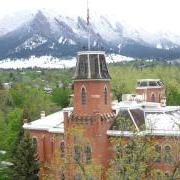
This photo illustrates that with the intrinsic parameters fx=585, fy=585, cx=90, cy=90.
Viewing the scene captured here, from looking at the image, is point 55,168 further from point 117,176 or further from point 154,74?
point 154,74

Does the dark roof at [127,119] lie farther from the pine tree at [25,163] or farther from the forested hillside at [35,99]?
the forested hillside at [35,99]

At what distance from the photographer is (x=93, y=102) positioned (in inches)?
1925

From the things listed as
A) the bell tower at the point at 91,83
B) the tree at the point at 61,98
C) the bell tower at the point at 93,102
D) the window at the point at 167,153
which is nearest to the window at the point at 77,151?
the bell tower at the point at 93,102

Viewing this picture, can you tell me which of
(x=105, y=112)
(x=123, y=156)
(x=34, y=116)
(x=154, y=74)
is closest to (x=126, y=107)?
(x=105, y=112)

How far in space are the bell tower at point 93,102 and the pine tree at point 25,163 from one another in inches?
214

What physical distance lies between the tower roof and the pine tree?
27.1 ft

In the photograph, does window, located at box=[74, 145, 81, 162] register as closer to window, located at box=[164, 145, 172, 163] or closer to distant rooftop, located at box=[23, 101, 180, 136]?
distant rooftop, located at box=[23, 101, 180, 136]

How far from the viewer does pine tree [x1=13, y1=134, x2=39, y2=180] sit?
51500mm

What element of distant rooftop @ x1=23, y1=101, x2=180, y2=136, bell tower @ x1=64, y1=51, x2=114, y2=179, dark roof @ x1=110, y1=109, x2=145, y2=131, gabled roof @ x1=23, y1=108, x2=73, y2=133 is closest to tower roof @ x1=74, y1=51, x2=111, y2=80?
bell tower @ x1=64, y1=51, x2=114, y2=179

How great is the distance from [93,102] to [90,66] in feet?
9.90

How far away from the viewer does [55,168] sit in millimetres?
43750

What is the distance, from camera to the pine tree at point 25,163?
5150 centimetres

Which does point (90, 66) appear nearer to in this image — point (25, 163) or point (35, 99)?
point (25, 163)

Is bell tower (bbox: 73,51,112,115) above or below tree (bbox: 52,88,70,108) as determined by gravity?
above
